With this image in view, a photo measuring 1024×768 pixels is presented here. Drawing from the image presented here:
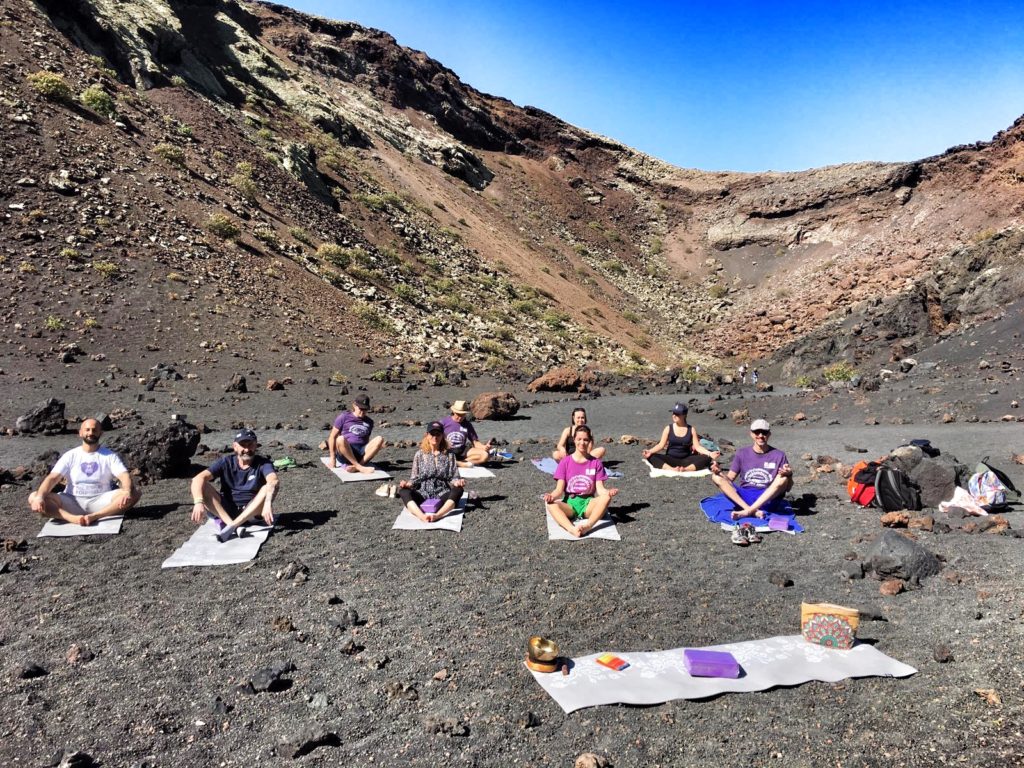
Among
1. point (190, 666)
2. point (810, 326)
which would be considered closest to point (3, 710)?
point (190, 666)

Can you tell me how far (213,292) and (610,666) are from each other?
67.0 ft

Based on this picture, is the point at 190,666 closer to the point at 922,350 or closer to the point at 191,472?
the point at 191,472

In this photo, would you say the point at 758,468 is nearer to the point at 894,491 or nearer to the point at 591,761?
the point at 894,491

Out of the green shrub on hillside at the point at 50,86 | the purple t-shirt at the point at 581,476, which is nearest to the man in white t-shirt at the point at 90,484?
the purple t-shirt at the point at 581,476

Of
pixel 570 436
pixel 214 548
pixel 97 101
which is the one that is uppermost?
pixel 97 101

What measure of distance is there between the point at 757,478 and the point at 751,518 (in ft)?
1.73

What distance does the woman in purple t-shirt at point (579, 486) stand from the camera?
671cm

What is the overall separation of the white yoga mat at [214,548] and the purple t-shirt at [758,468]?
5.41m

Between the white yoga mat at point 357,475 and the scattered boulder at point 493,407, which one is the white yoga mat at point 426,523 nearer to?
the white yoga mat at point 357,475

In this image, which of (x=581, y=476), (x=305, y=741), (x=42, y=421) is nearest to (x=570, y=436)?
(x=581, y=476)

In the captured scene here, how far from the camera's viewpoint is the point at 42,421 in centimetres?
1159

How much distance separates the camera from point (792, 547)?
6203 millimetres

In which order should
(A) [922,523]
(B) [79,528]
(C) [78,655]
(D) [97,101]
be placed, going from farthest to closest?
(D) [97,101]
(A) [922,523]
(B) [79,528]
(C) [78,655]

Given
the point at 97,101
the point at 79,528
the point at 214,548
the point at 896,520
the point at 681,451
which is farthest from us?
the point at 97,101
